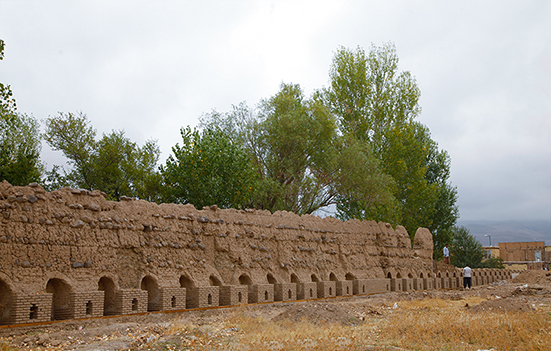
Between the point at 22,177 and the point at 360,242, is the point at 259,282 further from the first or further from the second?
the point at 22,177

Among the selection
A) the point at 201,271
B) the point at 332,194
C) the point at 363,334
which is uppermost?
the point at 332,194

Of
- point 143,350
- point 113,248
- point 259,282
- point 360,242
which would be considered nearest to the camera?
point 143,350

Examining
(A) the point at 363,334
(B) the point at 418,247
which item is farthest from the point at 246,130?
(A) the point at 363,334

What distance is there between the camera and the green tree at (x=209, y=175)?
17.0 meters

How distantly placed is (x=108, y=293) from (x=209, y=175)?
25.5 ft

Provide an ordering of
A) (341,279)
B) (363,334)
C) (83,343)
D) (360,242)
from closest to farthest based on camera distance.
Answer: (83,343) < (363,334) < (341,279) < (360,242)

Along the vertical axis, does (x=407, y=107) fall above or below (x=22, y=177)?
above

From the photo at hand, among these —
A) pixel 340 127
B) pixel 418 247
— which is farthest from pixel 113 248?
pixel 340 127

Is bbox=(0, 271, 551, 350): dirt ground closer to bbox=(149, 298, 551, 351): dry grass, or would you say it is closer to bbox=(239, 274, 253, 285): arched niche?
bbox=(149, 298, 551, 351): dry grass

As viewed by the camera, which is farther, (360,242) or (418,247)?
(418,247)

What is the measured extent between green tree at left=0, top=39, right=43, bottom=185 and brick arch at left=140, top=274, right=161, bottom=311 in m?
5.79

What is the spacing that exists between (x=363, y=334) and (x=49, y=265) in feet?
18.5

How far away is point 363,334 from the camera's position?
27.4ft

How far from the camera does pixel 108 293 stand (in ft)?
31.9
